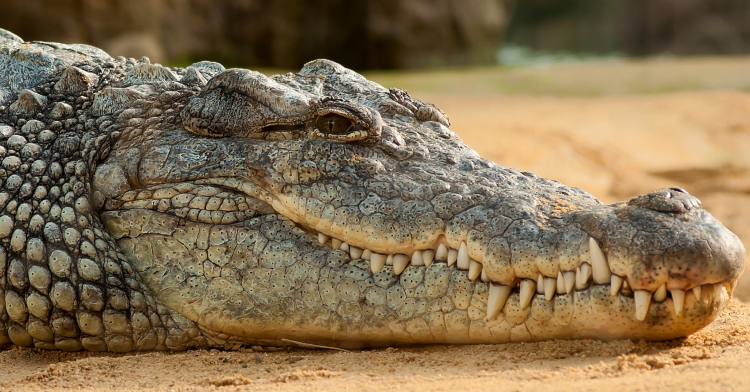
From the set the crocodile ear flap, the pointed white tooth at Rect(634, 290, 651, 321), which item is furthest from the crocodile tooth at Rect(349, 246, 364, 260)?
the pointed white tooth at Rect(634, 290, 651, 321)

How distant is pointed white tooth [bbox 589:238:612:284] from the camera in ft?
8.36

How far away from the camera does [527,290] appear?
2.65 m

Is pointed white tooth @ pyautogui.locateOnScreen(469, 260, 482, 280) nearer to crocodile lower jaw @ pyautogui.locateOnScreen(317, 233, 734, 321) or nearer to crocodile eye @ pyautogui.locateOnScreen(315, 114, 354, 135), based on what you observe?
crocodile lower jaw @ pyautogui.locateOnScreen(317, 233, 734, 321)

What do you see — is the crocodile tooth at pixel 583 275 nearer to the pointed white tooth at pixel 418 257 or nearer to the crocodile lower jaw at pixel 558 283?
the crocodile lower jaw at pixel 558 283

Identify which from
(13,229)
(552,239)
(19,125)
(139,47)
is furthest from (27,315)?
(139,47)

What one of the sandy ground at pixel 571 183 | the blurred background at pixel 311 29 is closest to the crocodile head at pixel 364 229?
the sandy ground at pixel 571 183

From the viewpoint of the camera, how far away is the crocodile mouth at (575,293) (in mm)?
2545

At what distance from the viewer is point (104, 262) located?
3.13m

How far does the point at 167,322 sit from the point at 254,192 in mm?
593

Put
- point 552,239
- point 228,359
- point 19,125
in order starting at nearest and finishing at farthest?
point 552,239 < point 228,359 < point 19,125

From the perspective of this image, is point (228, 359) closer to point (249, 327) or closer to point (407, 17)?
point (249, 327)

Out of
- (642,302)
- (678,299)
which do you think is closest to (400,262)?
(642,302)

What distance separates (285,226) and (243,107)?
522mm

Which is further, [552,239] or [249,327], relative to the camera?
[249,327]
